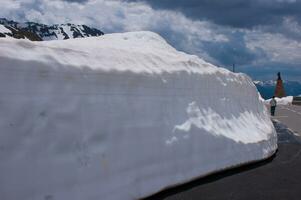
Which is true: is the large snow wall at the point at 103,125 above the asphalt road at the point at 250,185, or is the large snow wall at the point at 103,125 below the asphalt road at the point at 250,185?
above

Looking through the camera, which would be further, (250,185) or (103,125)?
(250,185)

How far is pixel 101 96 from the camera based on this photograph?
7703mm

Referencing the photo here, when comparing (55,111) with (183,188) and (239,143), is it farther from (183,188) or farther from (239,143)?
(239,143)

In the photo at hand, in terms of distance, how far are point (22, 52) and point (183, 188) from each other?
3.51m

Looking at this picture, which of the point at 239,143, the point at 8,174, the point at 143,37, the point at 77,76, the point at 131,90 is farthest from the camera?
the point at 143,37

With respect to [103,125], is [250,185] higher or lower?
lower

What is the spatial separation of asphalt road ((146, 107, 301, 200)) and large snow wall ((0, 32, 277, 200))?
21 cm

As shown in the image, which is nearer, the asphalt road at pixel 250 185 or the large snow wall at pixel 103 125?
the large snow wall at pixel 103 125

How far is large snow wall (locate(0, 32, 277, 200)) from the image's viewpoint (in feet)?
20.5

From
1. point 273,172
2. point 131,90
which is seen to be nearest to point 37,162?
point 131,90

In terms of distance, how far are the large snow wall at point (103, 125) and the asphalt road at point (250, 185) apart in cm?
21

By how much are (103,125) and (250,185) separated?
9.83 feet

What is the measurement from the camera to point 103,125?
7.57 metres

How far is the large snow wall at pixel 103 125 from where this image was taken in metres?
6.24
